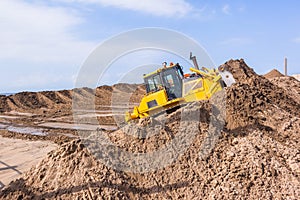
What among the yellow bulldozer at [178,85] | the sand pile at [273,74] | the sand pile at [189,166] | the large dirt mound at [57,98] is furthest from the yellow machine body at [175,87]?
the sand pile at [273,74]

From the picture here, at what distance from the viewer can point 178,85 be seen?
32.8 ft

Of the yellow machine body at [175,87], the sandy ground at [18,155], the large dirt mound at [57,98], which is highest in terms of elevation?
the large dirt mound at [57,98]

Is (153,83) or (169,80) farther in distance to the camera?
(153,83)

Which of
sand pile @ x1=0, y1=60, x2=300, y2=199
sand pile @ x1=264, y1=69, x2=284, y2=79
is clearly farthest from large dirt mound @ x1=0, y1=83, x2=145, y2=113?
sand pile @ x1=0, y1=60, x2=300, y2=199

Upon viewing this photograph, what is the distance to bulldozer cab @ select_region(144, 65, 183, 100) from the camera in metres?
9.98

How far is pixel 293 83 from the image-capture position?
15.7m

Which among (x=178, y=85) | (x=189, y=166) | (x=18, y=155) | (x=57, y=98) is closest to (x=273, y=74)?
(x=178, y=85)

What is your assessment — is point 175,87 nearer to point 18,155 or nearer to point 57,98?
point 18,155

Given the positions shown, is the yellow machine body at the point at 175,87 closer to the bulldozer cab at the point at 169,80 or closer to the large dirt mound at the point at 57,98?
the bulldozer cab at the point at 169,80

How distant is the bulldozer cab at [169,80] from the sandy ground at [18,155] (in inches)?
182

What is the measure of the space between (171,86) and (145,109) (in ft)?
4.10

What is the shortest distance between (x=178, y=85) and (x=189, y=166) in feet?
14.3

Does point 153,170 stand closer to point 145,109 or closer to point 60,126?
point 145,109

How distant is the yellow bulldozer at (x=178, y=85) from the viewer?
373 inches
